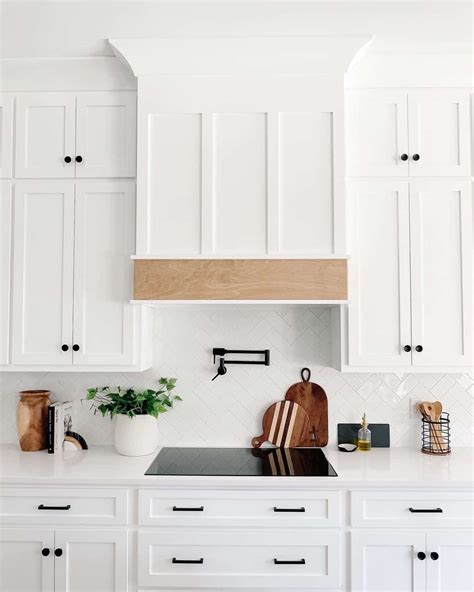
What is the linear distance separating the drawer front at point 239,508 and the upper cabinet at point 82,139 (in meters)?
1.40

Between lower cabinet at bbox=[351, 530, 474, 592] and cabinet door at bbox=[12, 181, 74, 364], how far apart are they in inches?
57.5

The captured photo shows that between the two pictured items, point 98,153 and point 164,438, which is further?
point 164,438

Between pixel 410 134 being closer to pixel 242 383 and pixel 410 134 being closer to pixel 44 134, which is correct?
pixel 242 383

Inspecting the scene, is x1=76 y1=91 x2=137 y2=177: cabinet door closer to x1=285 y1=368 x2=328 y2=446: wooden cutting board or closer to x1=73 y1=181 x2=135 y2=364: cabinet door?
x1=73 y1=181 x2=135 y2=364: cabinet door

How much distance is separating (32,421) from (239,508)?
1.08 m

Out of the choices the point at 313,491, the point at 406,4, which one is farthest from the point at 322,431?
the point at 406,4

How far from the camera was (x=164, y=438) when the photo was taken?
8.16 ft

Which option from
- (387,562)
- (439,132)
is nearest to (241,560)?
(387,562)

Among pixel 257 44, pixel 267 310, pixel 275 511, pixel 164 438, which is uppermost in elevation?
pixel 257 44

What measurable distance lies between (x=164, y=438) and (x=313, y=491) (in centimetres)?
85

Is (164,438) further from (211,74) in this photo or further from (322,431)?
(211,74)

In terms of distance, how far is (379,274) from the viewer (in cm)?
220

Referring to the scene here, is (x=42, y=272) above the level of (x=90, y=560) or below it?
above

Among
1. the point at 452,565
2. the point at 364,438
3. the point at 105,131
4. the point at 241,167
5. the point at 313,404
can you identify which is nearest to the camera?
the point at 452,565
